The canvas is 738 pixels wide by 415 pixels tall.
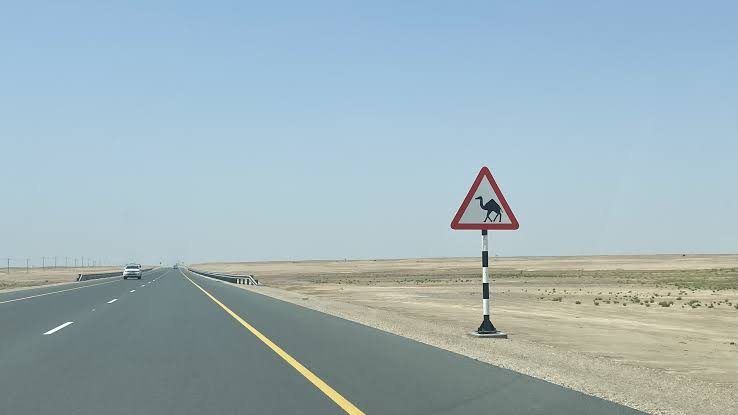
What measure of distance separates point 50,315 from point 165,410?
15022mm

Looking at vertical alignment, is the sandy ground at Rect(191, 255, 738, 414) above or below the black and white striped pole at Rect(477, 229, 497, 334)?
below

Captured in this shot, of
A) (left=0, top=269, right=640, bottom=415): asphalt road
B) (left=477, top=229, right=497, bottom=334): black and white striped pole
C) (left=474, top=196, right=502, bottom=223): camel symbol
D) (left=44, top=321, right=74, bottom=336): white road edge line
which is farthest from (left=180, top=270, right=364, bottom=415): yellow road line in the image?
(left=474, top=196, right=502, bottom=223): camel symbol

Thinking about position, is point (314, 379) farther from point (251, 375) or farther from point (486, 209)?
point (486, 209)

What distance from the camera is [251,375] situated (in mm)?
9445

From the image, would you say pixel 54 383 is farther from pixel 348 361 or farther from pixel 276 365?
pixel 348 361

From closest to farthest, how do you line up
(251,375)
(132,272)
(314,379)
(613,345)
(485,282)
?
(314,379)
(251,375)
(485,282)
(613,345)
(132,272)

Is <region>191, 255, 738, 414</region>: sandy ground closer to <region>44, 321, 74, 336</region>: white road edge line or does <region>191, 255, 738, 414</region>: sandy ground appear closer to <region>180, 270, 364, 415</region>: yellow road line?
<region>180, 270, 364, 415</region>: yellow road line

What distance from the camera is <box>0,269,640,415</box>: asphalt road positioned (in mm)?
7355

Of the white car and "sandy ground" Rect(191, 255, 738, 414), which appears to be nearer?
"sandy ground" Rect(191, 255, 738, 414)

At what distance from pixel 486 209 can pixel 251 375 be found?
242 inches

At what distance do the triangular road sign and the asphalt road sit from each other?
262cm

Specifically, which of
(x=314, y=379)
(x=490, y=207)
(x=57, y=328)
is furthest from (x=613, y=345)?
(x=57, y=328)

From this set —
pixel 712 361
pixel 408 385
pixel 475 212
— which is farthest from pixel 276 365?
pixel 712 361

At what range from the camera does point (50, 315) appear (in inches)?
802
